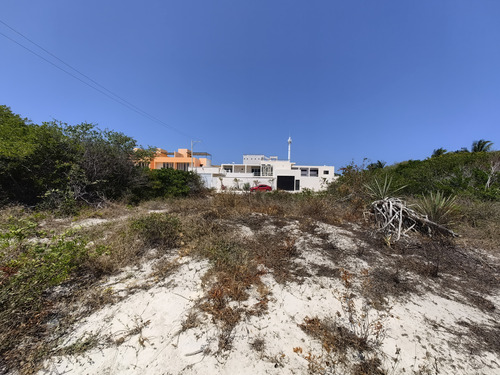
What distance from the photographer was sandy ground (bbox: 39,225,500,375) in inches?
62.7

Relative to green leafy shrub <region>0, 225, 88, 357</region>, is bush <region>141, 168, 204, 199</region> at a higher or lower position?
higher

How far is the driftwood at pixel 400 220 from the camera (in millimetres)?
4508

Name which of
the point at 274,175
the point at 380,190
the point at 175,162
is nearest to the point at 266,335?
the point at 380,190

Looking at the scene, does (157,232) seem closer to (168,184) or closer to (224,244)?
(224,244)

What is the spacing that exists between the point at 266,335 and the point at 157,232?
3.06 m

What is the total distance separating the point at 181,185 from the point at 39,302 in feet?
32.1

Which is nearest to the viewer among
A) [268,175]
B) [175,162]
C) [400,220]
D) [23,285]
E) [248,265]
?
[23,285]

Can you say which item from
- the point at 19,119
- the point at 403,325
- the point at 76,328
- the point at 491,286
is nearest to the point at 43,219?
the point at 19,119

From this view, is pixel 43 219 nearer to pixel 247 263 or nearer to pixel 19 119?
pixel 19 119

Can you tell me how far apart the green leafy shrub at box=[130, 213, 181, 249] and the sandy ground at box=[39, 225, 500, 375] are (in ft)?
4.04

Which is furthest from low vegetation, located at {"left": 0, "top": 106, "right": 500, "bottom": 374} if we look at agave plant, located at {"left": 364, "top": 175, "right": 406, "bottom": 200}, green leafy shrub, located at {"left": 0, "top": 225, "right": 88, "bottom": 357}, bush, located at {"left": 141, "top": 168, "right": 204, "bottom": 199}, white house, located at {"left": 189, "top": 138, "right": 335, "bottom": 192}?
white house, located at {"left": 189, "top": 138, "right": 335, "bottom": 192}

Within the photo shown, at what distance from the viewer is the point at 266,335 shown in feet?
6.19

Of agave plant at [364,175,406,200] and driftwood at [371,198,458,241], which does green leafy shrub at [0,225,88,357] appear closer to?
driftwood at [371,198,458,241]

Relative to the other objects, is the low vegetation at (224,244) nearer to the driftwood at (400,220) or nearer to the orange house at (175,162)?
the driftwood at (400,220)
